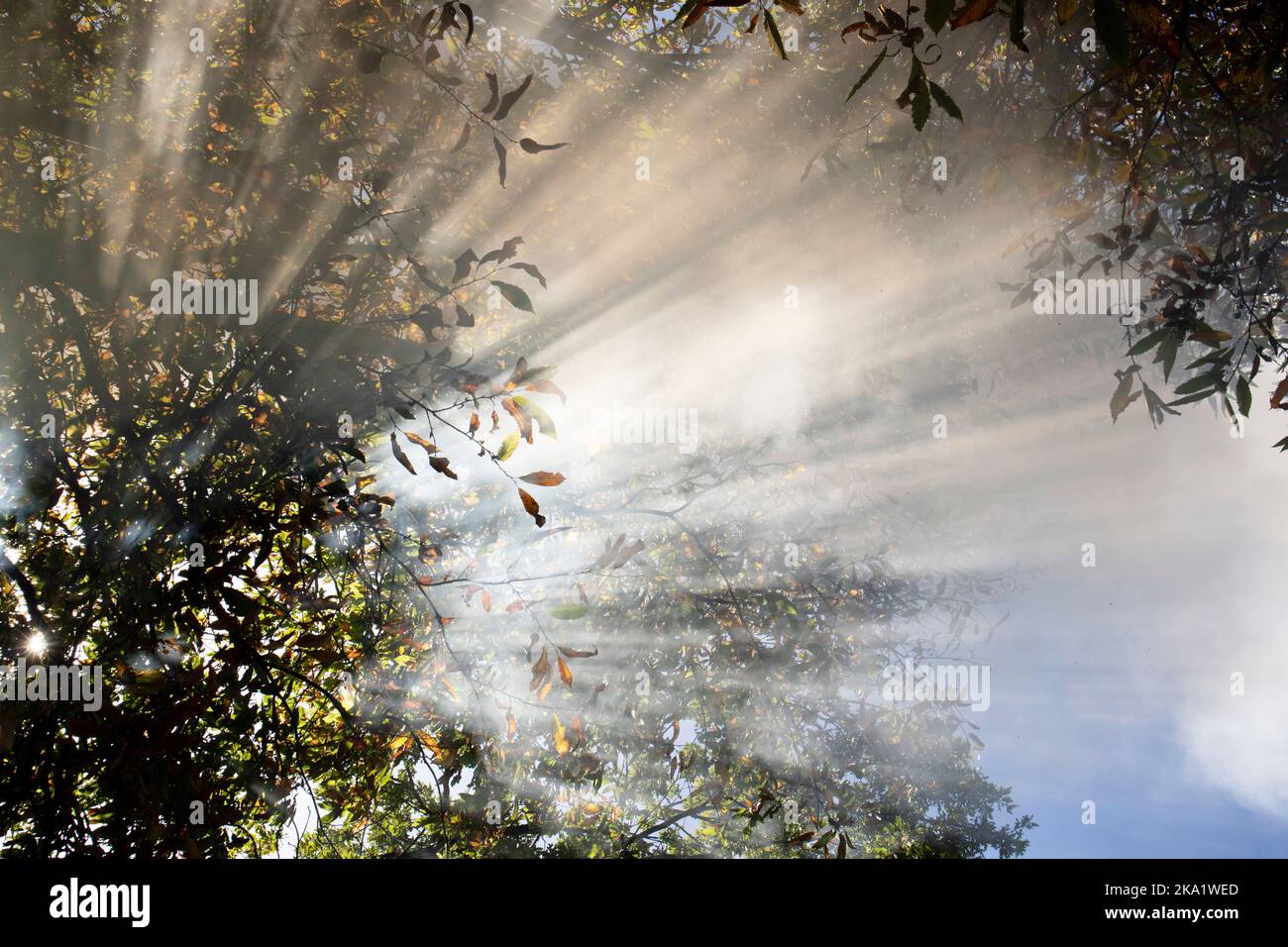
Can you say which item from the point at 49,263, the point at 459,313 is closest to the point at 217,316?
the point at 49,263

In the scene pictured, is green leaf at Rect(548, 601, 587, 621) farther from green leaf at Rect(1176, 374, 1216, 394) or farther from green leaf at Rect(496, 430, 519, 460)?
green leaf at Rect(1176, 374, 1216, 394)

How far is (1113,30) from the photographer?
1116 mm

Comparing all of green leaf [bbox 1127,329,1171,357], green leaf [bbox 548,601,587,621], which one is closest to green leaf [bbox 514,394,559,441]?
green leaf [bbox 548,601,587,621]

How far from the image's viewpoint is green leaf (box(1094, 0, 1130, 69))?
3.64 feet

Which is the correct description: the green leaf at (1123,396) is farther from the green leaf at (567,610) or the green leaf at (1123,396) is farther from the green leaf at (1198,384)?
the green leaf at (567,610)

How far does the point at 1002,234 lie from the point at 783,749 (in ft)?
15.3

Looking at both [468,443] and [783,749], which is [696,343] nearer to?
[468,443]

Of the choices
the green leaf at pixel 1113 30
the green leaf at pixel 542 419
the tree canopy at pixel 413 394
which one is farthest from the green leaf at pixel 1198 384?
the green leaf at pixel 542 419

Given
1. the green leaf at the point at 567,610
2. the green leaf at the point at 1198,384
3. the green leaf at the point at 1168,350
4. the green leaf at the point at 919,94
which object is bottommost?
the green leaf at the point at 567,610

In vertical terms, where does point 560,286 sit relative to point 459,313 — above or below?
above

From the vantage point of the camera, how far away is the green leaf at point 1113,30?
3.64ft

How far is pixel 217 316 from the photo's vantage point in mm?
3084

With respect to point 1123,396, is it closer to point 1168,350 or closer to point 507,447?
point 1168,350

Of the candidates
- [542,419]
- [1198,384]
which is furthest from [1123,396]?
[542,419]
